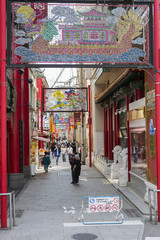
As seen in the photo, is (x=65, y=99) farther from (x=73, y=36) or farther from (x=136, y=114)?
(x=73, y=36)

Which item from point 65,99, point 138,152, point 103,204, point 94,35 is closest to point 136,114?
point 138,152

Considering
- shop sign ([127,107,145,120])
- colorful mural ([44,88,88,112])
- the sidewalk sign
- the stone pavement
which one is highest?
colorful mural ([44,88,88,112])

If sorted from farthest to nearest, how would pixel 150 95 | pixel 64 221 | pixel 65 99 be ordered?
pixel 65 99 → pixel 150 95 → pixel 64 221

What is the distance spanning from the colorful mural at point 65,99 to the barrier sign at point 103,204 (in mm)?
16483

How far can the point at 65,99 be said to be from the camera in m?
25.0

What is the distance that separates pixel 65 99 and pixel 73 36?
51.5ft

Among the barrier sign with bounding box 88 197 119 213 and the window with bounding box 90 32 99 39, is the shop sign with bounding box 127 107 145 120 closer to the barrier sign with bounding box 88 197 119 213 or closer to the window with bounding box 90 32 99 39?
the window with bounding box 90 32 99 39

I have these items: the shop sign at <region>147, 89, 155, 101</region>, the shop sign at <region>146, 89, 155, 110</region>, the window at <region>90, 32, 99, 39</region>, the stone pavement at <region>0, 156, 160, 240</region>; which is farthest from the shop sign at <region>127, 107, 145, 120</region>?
the window at <region>90, 32, 99, 39</region>

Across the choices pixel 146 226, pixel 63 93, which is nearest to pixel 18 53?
pixel 146 226

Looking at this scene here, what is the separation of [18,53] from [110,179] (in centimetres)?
1134

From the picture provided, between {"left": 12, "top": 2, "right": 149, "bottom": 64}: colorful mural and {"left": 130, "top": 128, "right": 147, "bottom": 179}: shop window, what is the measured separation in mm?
4098

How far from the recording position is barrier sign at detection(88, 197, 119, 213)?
8.77 metres

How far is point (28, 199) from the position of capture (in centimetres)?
1330

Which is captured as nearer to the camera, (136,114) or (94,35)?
(94,35)
